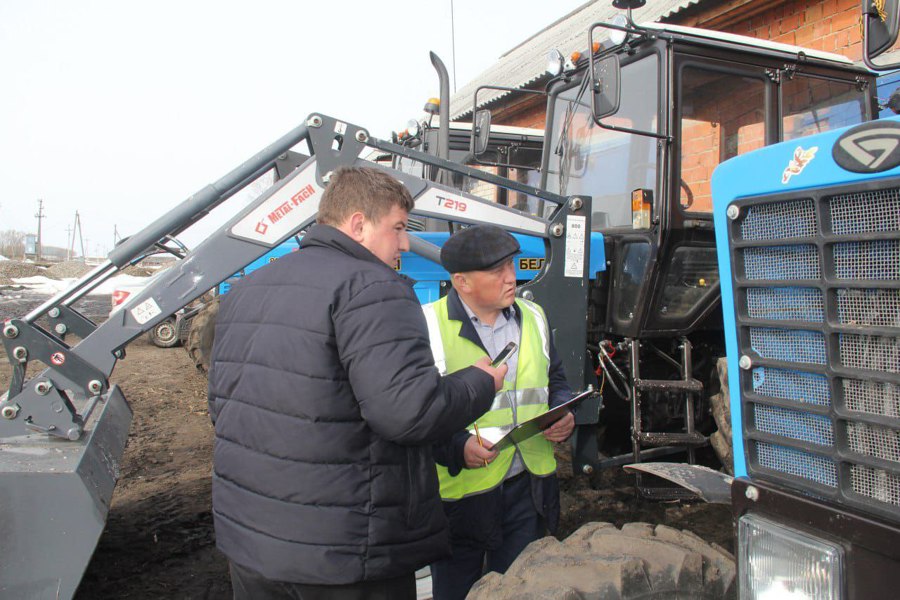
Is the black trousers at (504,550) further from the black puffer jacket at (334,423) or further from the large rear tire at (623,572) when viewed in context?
the black puffer jacket at (334,423)

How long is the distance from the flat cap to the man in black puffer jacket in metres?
0.68

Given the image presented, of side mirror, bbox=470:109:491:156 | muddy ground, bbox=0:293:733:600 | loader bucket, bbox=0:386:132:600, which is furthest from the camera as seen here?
side mirror, bbox=470:109:491:156

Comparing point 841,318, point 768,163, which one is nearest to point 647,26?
point 768,163

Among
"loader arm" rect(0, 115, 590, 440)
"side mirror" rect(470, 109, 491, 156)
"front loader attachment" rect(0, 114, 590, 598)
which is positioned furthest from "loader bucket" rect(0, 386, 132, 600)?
"side mirror" rect(470, 109, 491, 156)

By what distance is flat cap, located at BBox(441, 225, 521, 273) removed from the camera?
234 centimetres

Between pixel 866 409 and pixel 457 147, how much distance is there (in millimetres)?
5526

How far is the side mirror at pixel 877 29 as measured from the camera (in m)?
1.65

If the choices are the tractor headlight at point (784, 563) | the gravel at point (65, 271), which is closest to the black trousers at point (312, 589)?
the tractor headlight at point (784, 563)

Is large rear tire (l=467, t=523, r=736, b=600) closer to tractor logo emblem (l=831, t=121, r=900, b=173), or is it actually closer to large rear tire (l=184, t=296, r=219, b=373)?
tractor logo emblem (l=831, t=121, r=900, b=173)

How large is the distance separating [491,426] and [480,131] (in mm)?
2933

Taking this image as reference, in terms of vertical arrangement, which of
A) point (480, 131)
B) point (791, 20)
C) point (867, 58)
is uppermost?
point (791, 20)

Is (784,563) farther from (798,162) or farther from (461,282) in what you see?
(461,282)

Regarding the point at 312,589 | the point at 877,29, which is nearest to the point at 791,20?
the point at 877,29

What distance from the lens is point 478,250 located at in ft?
7.72
